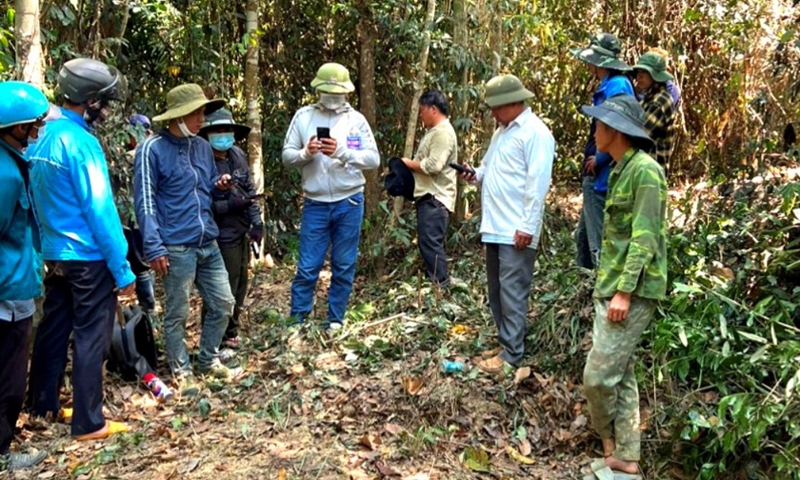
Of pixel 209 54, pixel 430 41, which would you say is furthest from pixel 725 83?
pixel 209 54

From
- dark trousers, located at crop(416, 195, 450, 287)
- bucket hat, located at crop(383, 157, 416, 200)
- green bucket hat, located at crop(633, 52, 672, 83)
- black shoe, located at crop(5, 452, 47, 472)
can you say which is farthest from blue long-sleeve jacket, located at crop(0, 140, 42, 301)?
green bucket hat, located at crop(633, 52, 672, 83)

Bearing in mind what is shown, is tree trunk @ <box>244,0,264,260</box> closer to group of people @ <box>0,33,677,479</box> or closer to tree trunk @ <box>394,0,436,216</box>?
group of people @ <box>0,33,677,479</box>

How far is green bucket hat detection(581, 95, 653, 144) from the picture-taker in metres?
3.34

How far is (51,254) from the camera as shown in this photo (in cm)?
372

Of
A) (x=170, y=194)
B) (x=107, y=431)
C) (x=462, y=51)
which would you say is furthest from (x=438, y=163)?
(x=107, y=431)

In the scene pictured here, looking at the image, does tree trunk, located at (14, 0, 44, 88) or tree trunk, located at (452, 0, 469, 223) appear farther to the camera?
tree trunk, located at (452, 0, 469, 223)

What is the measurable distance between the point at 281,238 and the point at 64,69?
467cm

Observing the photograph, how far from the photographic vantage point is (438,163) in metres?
6.04

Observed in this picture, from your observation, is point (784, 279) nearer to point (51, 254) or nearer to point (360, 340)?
point (360, 340)

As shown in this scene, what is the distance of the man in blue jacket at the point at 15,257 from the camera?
3.45 metres

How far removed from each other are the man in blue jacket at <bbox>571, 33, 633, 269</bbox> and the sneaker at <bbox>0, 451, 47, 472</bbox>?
152 inches

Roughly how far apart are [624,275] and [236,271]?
2.98 m

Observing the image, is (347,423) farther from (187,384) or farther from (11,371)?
(11,371)

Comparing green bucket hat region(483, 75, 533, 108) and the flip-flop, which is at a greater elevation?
green bucket hat region(483, 75, 533, 108)
